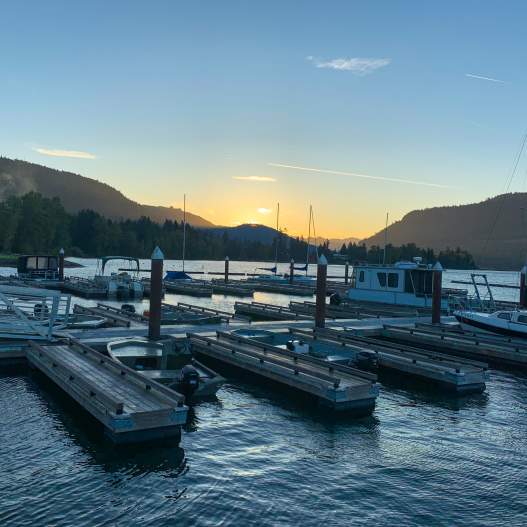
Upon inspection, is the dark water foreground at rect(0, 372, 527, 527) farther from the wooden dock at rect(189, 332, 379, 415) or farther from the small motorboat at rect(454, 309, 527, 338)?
the small motorboat at rect(454, 309, 527, 338)

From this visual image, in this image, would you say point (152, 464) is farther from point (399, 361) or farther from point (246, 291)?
point (246, 291)

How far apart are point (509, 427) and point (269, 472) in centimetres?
792

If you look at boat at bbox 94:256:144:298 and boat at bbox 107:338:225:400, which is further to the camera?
boat at bbox 94:256:144:298

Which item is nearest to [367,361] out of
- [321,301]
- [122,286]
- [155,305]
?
[321,301]

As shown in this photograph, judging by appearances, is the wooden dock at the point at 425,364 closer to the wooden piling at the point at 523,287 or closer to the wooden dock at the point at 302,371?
the wooden dock at the point at 302,371

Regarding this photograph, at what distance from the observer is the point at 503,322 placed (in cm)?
2745

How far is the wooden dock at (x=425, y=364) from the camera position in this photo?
63.3 ft

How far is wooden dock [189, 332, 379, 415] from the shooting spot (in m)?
16.3

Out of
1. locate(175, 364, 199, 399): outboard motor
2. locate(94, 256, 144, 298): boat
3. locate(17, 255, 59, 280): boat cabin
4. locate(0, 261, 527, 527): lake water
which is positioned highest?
locate(17, 255, 59, 280): boat cabin

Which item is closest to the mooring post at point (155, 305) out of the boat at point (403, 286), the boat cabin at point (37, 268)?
the boat at point (403, 286)

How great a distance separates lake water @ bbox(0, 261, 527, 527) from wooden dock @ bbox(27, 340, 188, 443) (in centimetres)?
53

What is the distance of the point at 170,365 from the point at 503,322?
17.5 metres

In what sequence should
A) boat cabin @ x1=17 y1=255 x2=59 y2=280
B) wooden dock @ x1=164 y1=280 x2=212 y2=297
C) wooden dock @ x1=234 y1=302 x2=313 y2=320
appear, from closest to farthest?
wooden dock @ x1=234 y1=302 x2=313 y2=320 → wooden dock @ x1=164 y1=280 x2=212 y2=297 → boat cabin @ x1=17 y1=255 x2=59 y2=280

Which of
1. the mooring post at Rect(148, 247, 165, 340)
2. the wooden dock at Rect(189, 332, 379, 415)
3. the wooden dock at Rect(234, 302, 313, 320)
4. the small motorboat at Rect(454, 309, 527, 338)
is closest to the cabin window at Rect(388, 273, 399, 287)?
the wooden dock at Rect(234, 302, 313, 320)
